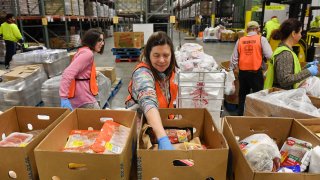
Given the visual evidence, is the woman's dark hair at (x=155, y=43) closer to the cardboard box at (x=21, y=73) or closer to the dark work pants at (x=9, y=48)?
the cardboard box at (x=21, y=73)

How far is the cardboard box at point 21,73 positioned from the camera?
13.5 feet

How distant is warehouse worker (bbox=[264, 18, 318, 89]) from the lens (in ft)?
8.32

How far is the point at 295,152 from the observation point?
121cm

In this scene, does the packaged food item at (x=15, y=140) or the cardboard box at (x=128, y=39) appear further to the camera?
the cardboard box at (x=128, y=39)

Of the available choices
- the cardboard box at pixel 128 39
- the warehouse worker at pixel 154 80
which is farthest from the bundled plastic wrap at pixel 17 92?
the cardboard box at pixel 128 39

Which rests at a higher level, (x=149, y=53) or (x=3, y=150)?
(x=149, y=53)

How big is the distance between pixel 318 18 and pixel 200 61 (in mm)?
8194

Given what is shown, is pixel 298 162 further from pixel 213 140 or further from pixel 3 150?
pixel 3 150

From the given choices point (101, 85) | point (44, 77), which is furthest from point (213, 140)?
point (44, 77)

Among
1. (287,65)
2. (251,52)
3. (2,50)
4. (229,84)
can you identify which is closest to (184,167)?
(287,65)

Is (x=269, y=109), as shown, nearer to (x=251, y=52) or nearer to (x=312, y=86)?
(x=312, y=86)

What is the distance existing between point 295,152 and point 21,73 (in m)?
4.33

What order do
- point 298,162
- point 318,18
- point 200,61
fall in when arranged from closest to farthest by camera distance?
1. point 298,162
2. point 200,61
3. point 318,18

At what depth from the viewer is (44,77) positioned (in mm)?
4793
